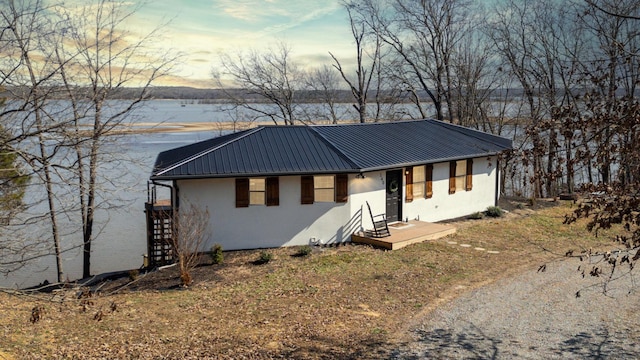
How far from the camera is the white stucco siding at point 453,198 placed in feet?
59.1

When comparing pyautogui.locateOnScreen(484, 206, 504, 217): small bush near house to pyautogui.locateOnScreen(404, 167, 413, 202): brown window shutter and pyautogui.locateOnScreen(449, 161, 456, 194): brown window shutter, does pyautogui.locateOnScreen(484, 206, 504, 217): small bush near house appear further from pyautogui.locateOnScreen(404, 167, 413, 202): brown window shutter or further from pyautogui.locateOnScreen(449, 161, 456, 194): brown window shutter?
pyautogui.locateOnScreen(404, 167, 413, 202): brown window shutter

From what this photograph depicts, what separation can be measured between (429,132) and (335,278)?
33.8ft

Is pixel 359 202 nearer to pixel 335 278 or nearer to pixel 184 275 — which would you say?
pixel 335 278

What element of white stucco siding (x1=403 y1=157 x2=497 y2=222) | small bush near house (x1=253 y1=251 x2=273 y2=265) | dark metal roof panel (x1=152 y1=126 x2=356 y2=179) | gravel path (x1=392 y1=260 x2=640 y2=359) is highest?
dark metal roof panel (x1=152 y1=126 x2=356 y2=179)

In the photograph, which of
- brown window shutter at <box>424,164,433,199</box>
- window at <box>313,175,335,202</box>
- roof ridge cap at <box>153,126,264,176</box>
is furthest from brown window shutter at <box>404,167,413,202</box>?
roof ridge cap at <box>153,126,264,176</box>

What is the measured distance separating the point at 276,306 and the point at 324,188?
18.8 ft

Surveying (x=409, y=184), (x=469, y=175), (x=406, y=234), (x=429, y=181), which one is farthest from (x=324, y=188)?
(x=469, y=175)

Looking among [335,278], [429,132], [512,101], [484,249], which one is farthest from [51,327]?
[512,101]

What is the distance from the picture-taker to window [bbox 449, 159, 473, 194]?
18.7 m

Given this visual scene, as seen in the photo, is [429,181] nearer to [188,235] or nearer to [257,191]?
[257,191]

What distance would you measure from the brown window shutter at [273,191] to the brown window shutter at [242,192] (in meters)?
0.65

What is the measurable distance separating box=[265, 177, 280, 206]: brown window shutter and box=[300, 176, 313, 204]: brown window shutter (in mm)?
755

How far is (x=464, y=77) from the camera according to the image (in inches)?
1294

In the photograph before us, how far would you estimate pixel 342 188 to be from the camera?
15.7 m
